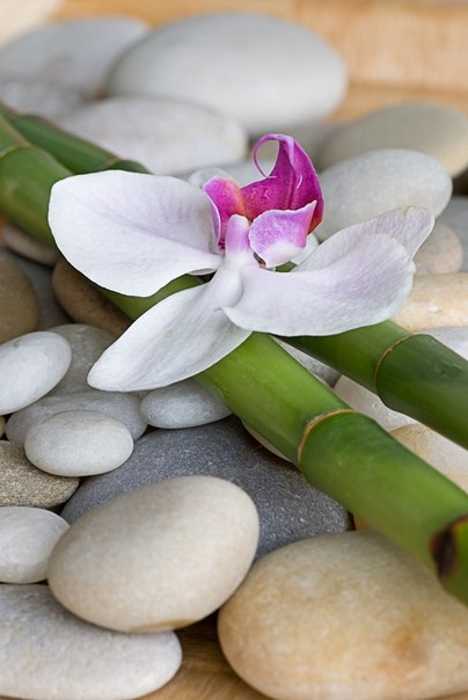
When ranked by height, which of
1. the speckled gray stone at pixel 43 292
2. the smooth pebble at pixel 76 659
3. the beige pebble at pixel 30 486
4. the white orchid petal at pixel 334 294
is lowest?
the speckled gray stone at pixel 43 292

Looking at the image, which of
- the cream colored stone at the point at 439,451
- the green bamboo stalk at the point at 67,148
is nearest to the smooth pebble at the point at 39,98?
the green bamboo stalk at the point at 67,148

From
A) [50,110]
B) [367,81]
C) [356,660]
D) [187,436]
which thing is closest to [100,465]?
[187,436]

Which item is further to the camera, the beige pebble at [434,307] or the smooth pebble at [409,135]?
the smooth pebble at [409,135]

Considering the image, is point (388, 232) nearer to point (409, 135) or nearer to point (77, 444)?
point (77, 444)

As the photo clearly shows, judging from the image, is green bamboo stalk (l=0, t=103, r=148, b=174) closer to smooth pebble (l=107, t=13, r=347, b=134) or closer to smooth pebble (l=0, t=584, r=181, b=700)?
smooth pebble (l=107, t=13, r=347, b=134)

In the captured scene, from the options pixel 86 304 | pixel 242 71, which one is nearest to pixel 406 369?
pixel 86 304

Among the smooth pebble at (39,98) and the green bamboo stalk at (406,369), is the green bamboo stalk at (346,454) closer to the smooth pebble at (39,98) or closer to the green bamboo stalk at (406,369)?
the green bamboo stalk at (406,369)
